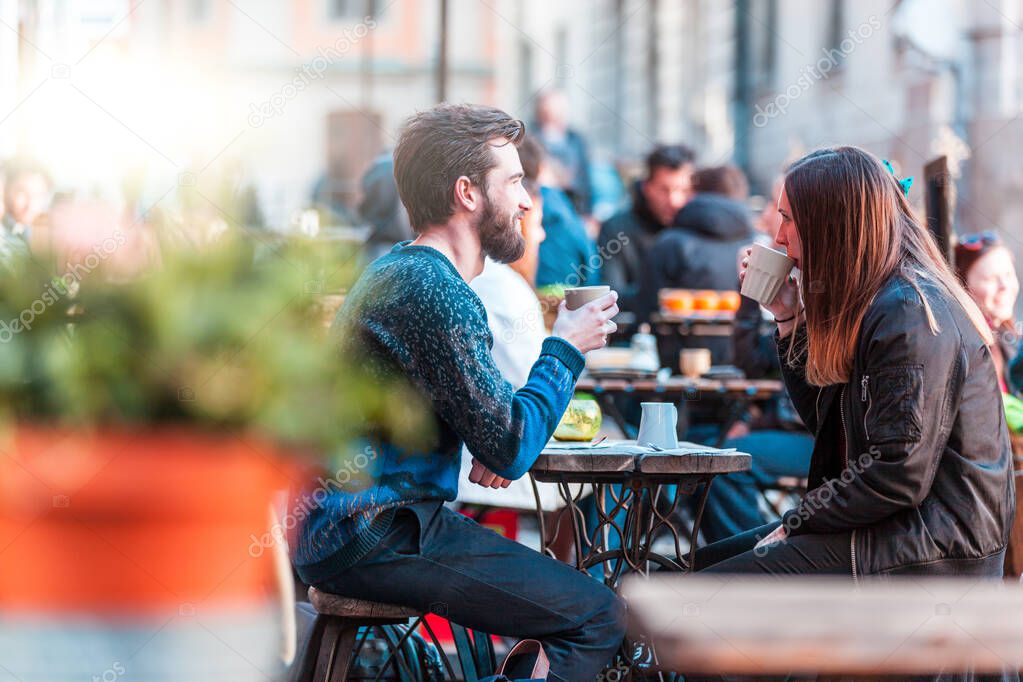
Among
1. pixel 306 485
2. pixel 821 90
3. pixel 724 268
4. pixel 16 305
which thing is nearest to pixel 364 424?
pixel 306 485

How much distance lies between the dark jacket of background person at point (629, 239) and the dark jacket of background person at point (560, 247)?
131cm

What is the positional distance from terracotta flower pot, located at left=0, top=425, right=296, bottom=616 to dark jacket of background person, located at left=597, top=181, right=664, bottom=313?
4.34m

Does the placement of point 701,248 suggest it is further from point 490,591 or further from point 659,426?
point 490,591

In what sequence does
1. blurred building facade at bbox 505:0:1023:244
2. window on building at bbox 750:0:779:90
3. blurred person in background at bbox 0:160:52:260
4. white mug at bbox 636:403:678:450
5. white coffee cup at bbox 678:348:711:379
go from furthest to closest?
window on building at bbox 750:0:779:90 < blurred building facade at bbox 505:0:1023:244 < white coffee cup at bbox 678:348:711:379 < blurred person in background at bbox 0:160:52:260 < white mug at bbox 636:403:678:450

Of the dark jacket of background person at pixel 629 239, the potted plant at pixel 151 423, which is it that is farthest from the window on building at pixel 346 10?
the potted plant at pixel 151 423

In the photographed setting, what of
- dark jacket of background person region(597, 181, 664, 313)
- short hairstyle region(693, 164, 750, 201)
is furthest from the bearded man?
dark jacket of background person region(597, 181, 664, 313)

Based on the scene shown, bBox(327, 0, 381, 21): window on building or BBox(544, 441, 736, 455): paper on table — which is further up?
BBox(327, 0, 381, 21): window on building

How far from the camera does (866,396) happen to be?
3.12m

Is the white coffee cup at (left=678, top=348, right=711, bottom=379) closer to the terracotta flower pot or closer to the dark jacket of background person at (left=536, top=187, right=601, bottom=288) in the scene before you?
the dark jacket of background person at (left=536, top=187, right=601, bottom=288)

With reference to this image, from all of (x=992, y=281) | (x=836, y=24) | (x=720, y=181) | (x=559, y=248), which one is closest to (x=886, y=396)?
(x=992, y=281)

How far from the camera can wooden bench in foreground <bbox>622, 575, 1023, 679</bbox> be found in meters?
3.10

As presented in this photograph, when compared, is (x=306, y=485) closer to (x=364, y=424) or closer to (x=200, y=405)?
(x=364, y=424)

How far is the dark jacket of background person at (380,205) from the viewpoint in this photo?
772 cm

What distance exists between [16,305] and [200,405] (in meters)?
0.64
